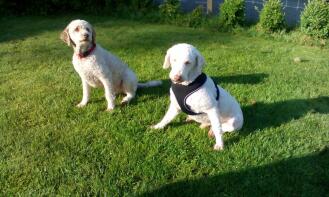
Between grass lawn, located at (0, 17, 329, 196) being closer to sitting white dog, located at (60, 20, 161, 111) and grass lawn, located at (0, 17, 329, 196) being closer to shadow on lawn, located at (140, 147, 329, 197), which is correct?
shadow on lawn, located at (140, 147, 329, 197)

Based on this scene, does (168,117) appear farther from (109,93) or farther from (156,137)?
(109,93)

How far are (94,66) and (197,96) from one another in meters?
1.54

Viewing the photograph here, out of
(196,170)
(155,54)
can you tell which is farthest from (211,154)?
(155,54)

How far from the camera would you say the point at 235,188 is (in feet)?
13.4

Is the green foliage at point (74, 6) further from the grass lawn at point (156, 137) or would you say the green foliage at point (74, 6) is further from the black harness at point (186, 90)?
the black harness at point (186, 90)

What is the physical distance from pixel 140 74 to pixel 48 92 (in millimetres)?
1693

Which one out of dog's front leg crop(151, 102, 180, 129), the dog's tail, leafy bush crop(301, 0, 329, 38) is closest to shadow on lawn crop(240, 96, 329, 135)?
dog's front leg crop(151, 102, 180, 129)

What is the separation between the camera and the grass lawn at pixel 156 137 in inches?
162

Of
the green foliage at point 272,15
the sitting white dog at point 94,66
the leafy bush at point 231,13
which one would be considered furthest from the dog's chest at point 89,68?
the green foliage at point 272,15

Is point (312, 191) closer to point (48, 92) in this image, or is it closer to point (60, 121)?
point (60, 121)

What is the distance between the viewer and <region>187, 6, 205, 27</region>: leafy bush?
1045 centimetres

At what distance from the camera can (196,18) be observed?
10.5m

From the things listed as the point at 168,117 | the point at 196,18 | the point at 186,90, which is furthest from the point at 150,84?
the point at 196,18

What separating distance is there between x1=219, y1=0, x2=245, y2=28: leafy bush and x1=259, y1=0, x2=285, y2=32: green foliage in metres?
0.60
